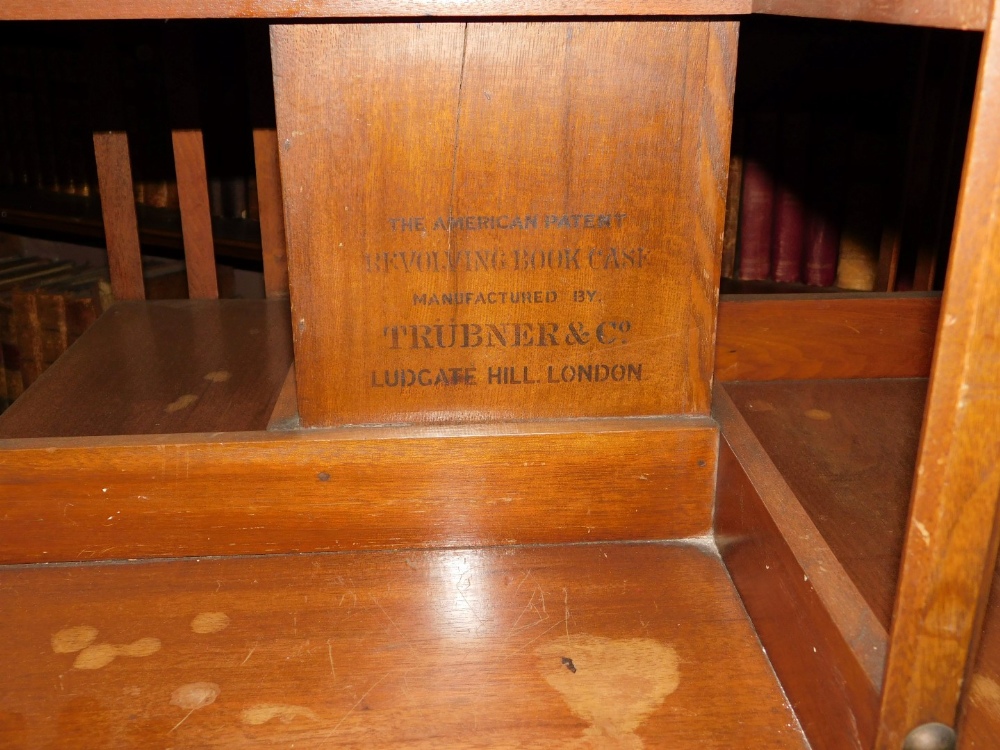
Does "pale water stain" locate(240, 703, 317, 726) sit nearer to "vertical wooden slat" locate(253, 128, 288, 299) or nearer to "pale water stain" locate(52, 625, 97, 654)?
"pale water stain" locate(52, 625, 97, 654)

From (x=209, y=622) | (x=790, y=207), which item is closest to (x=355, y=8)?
(x=209, y=622)

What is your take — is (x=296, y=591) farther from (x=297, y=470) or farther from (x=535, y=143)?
(x=535, y=143)

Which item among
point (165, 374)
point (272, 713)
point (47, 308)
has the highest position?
point (165, 374)

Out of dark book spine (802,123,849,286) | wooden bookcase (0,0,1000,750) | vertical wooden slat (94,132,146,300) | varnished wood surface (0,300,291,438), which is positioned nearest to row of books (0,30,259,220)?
vertical wooden slat (94,132,146,300)

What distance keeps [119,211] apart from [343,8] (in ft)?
3.20

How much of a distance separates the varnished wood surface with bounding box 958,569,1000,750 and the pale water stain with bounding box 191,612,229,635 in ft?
1.84

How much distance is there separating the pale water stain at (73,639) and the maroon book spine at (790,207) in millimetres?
1773

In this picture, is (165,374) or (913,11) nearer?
(913,11)

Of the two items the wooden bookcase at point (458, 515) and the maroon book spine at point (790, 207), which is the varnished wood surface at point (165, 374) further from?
the maroon book spine at point (790, 207)

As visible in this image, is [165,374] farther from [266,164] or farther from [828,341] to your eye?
[828,341]

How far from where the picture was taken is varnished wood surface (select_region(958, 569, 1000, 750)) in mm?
629

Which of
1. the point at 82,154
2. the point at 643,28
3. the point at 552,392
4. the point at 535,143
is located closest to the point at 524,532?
the point at 552,392

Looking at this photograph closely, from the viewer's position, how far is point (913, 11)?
47 cm

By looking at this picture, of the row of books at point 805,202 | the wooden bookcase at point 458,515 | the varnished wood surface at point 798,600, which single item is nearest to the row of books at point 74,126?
the row of books at point 805,202
